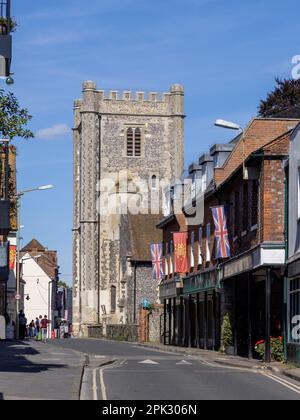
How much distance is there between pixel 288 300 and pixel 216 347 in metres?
13.4

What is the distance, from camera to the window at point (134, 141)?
112 metres

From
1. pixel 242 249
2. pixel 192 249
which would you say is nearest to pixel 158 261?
pixel 192 249

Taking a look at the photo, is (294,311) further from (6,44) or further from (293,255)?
(6,44)

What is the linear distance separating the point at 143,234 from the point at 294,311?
60.9 meters

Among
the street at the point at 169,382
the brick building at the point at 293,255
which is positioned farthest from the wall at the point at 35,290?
the street at the point at 169,382

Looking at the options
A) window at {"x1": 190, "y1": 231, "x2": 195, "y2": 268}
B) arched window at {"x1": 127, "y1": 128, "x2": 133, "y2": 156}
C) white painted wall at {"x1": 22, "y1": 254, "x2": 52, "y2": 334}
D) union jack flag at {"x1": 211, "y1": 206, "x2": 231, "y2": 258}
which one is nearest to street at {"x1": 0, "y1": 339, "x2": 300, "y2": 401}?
union jack flag at {"x1": 211, "y1": 206, "x2": 231, "y2": 258}

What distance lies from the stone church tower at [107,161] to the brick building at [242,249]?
50.9 metres

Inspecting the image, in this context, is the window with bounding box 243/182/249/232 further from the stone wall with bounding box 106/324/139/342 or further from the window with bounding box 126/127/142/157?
the window with bounding box 126/127/142/157

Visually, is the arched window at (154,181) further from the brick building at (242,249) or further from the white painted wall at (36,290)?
the brick building at (242,249)

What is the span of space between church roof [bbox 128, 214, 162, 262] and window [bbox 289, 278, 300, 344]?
55.4 m

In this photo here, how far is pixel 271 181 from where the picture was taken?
33.1 m

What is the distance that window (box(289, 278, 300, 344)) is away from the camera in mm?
30250

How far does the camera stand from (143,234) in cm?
9150
